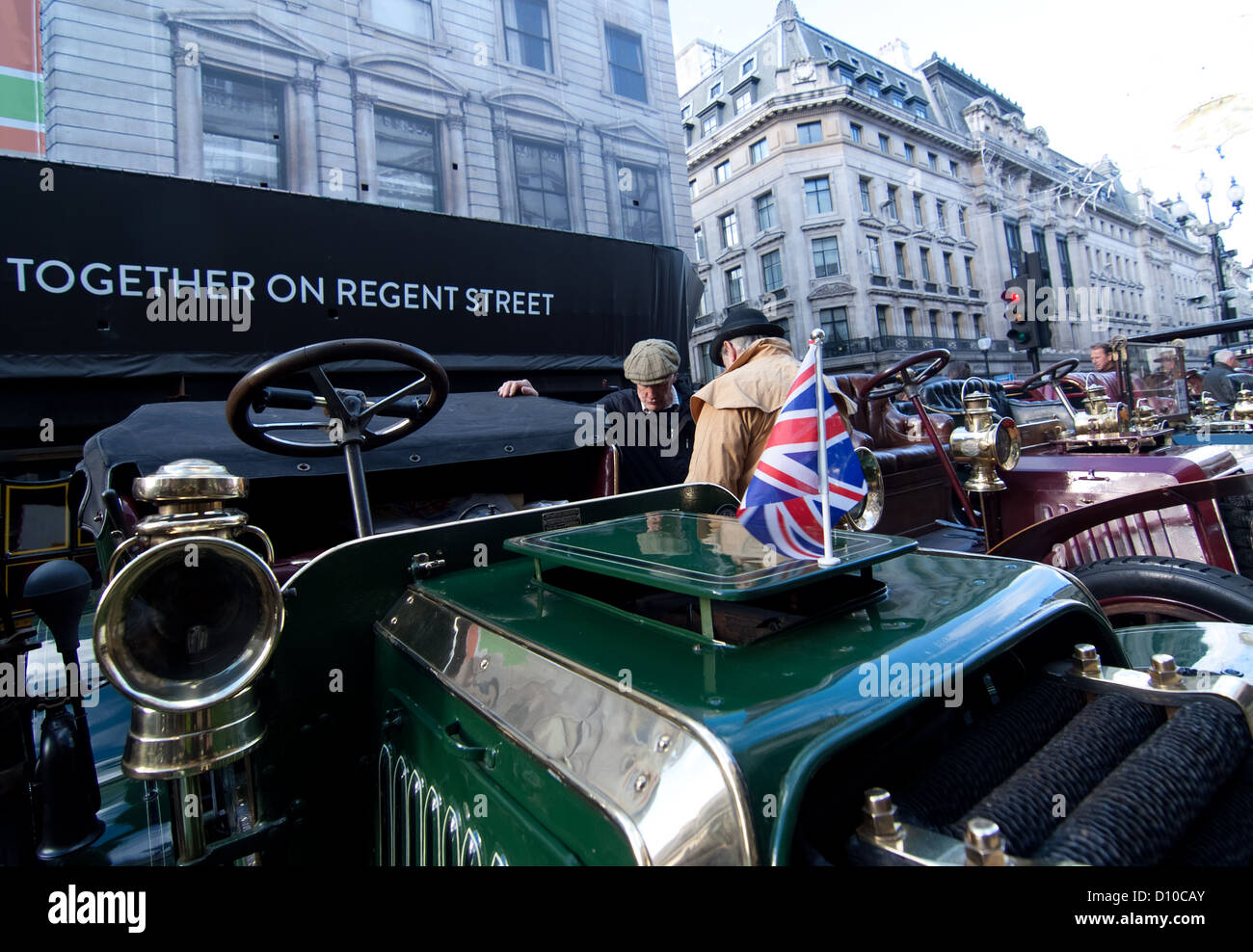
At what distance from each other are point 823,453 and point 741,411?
155cm

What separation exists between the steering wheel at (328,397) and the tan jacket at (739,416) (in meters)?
1.29

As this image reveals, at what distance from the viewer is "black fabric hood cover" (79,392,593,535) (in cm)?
220

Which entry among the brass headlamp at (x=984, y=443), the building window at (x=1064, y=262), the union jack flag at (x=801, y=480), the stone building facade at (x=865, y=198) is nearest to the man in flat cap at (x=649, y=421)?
the brass headlamp at (x=984, y=443)

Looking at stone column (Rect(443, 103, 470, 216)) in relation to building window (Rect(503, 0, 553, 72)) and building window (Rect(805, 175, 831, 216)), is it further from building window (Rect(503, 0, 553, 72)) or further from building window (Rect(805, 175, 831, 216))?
building window (Rect(805, 175, 831, 216))

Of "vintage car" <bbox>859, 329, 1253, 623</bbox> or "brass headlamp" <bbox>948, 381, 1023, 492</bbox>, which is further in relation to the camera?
"brass headlamp" <bbox>948, 381, 1023, 492</bbox>

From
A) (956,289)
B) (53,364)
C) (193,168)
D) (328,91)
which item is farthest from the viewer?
(956,289)

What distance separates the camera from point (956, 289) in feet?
112

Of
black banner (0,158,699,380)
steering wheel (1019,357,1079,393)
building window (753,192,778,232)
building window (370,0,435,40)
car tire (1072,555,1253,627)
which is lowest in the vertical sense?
car tire (1072,555,1253,627)

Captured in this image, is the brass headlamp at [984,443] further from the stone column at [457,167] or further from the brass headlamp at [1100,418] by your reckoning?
the stone column at [457,167]

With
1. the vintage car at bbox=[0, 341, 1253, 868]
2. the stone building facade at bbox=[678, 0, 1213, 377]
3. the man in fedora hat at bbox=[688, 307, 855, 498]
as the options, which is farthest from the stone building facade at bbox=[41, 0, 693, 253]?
the stone building facade at bbox=[678, 0, 1213, 377]

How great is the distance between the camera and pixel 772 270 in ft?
99.3

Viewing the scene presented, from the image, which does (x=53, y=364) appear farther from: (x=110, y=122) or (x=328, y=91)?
(x=328, y=91)

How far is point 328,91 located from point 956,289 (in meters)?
35.3
